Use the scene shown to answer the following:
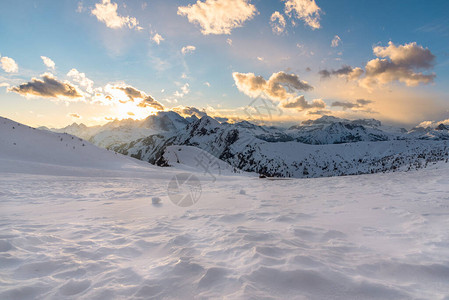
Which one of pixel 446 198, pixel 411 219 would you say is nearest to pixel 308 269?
pixel 411 219

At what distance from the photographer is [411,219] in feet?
17.2

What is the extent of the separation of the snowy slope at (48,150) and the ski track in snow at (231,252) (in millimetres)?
15183

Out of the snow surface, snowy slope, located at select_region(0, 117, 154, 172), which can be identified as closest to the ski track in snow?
the snow surface

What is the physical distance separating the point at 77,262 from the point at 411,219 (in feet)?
23.6

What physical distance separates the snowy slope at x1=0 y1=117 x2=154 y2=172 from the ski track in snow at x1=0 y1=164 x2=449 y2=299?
15.2 meters

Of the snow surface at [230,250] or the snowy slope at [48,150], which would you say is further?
the snowy slope at [48,150]

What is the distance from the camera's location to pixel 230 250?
395 centimetres

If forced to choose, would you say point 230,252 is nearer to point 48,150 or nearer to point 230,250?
point 230,250

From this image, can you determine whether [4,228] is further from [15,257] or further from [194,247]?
[194,247]

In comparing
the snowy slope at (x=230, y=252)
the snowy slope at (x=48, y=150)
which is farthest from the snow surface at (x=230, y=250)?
the snowy slope at (x=48, y=150)

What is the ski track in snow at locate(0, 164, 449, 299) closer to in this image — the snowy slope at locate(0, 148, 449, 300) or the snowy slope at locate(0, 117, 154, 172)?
the snowy slope at locate(0, 148, 449, 300)

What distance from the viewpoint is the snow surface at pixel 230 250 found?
2693mm

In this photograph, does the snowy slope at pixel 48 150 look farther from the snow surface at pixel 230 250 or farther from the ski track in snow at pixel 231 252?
the ski track in snow at pixel 231 252

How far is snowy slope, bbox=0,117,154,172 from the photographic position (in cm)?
1912
